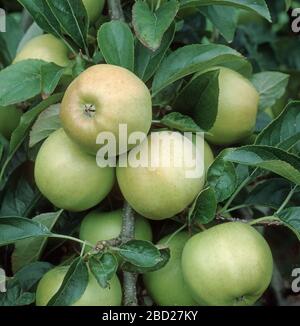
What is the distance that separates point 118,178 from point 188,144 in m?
0.12

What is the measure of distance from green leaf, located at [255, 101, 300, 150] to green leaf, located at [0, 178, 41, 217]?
0.46m

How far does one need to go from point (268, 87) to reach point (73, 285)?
577mm

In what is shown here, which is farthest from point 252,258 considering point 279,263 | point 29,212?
point 279,263

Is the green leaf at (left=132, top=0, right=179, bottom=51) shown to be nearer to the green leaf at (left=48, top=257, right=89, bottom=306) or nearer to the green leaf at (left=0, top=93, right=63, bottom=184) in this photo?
the green leaf at (left=0, top=93, right=63, bottom=184)

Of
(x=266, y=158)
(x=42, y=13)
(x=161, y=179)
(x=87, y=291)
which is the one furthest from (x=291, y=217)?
(x=42, y=13)

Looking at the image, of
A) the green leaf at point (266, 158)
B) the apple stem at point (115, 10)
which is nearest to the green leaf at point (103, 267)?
the green leaf at point (266, 158)

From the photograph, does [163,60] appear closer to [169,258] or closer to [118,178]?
[118,178]

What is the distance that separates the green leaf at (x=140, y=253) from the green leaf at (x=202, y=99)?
0.76 ft

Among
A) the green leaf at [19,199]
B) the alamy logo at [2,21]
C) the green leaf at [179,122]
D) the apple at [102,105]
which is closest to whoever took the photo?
the apple at [102,105]

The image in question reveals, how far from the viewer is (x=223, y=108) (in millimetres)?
1129

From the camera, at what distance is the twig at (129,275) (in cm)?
105

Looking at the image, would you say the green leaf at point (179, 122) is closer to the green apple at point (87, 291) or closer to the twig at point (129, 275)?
the twig at point (129, 275)

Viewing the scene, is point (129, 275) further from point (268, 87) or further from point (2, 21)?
point (2, 21)

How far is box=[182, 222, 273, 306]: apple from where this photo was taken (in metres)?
0.97
